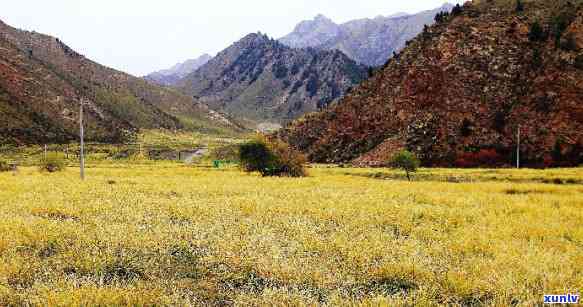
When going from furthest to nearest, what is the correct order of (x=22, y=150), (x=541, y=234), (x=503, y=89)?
(x=22, y=150)
(x=503, y=89)
(x=541, y=234)

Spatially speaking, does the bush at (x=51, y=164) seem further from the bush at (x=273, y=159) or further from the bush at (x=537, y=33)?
the bush at (x=537, y=33)

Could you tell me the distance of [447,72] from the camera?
74.1m

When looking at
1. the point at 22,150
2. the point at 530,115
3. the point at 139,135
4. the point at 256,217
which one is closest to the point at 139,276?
the point at 256,217

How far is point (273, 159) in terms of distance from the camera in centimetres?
4962

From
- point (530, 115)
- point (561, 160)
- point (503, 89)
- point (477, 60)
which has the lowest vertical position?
point (561, 160)

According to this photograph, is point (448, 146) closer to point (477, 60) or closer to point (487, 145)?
point (487, 145)

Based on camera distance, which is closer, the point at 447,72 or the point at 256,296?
the point at 256,296

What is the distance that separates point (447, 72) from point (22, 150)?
105 m

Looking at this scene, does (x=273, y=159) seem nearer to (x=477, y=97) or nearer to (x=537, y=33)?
(x=477, y=97)

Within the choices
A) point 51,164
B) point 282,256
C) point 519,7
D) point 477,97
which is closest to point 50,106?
point 51,164

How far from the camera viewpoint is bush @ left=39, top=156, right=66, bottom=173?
5144cm

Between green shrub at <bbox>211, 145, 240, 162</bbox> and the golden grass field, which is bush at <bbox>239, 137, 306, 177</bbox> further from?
green shrub at <bbox>211, 145, 240, 162</bbox>

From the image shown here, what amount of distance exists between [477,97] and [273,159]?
39243mm

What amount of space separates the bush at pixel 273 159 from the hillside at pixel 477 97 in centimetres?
2218
